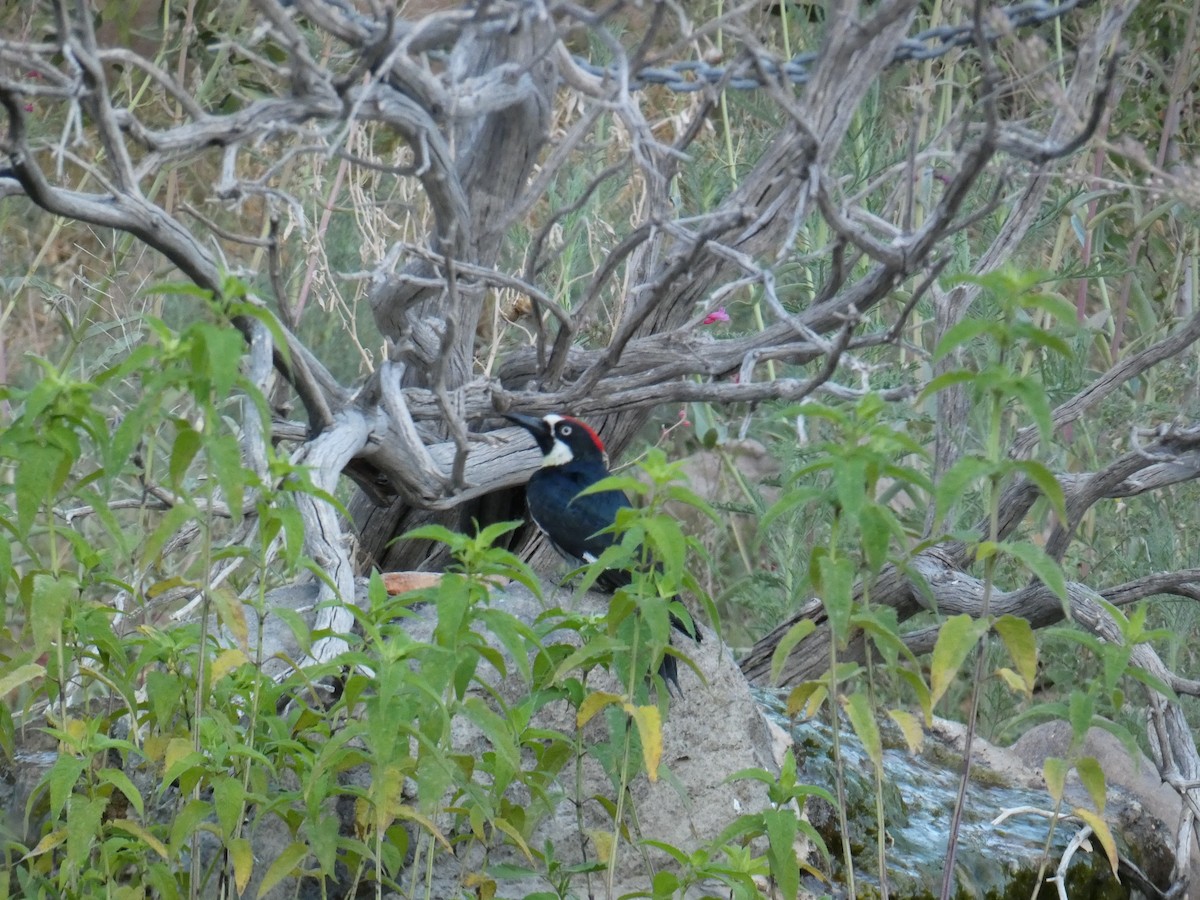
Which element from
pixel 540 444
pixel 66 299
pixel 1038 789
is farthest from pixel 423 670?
pixel 1038 789

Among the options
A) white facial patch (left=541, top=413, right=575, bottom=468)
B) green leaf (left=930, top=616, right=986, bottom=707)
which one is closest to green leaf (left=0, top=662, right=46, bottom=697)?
green leaf (left=930, top=616, right=986, bottom=707)

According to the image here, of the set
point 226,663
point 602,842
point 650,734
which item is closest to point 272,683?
point 226,663

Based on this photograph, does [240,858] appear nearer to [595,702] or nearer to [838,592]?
[595,702]

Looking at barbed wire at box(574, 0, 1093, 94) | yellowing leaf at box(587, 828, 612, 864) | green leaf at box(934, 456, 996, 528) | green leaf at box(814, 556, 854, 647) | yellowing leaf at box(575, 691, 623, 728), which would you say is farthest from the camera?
barbed wire at box(574, 0, 1093, 94)

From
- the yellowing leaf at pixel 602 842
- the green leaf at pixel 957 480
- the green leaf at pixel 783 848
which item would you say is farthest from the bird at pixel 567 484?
the green leaf at pixel 957 480

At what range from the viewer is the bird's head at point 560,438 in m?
3.90

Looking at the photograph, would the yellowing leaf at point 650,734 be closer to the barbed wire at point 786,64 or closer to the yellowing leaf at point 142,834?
the yellowing leaf at point 142,834

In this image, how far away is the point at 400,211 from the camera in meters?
6.19

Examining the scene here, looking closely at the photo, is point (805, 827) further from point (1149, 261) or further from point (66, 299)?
point (1149, 261)

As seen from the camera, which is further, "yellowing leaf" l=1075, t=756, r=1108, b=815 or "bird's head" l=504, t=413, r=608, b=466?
"bird's head" l=504, t=413, r=608, b=466

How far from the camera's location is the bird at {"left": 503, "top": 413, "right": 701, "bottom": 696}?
389 cm

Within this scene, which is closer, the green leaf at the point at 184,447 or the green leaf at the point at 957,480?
the green leaf at the point at 957,480

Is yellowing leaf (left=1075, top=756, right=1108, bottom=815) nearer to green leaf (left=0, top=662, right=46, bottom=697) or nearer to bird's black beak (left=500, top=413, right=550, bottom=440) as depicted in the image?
green leaf (left=0, top=662, right=46, bottom=697)

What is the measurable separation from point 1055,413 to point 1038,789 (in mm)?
1073
